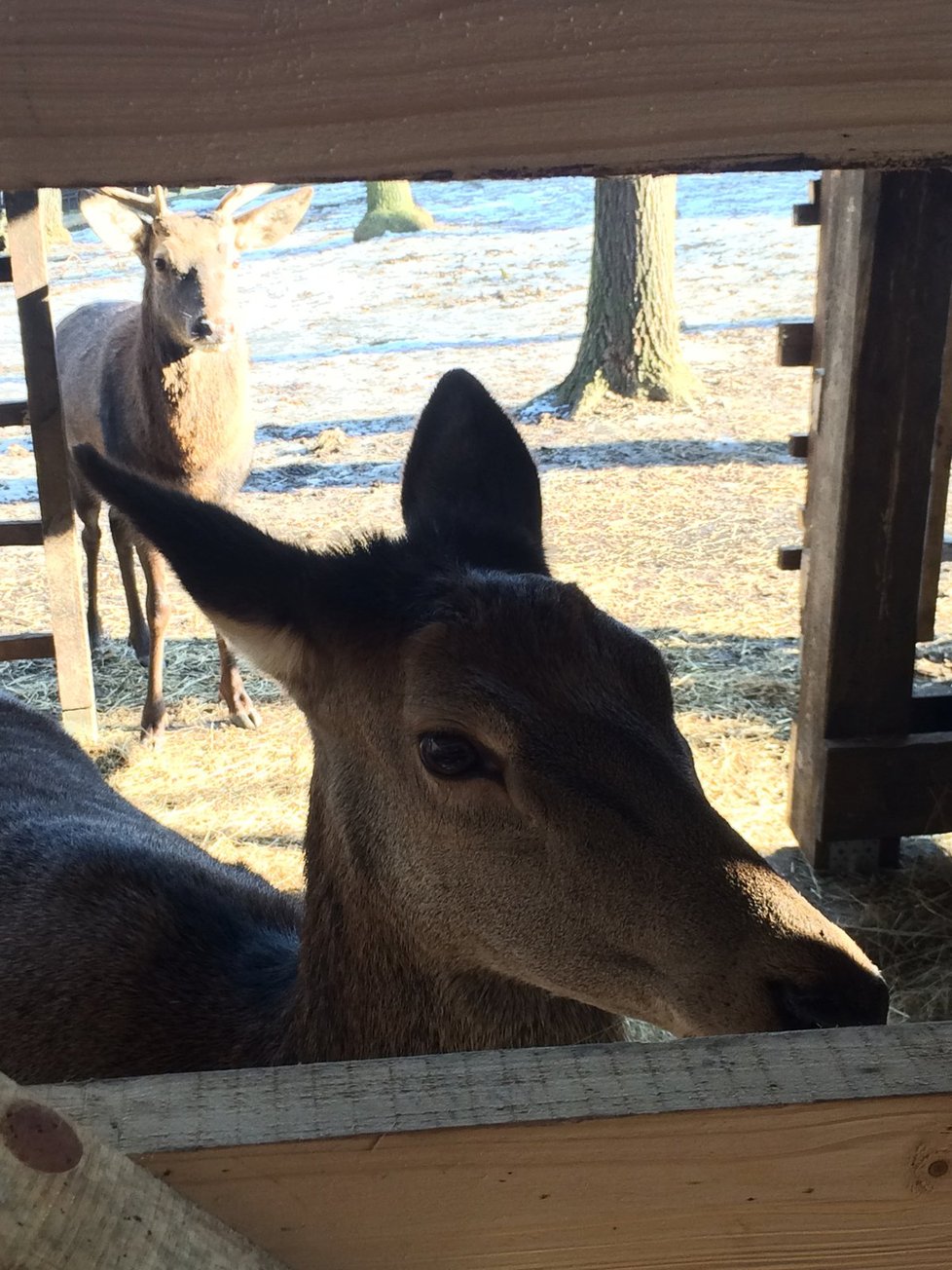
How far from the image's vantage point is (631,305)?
543 inches

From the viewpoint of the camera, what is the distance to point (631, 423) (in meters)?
13.3

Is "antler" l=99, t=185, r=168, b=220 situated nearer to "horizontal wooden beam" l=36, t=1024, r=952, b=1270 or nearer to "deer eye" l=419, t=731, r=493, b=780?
"deer eye" l=419, t=731, r=493, b=780

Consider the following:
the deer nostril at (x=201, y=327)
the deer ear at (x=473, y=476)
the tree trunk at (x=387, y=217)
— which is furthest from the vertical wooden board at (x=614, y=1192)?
the tree trunk at (x=387, y=217)

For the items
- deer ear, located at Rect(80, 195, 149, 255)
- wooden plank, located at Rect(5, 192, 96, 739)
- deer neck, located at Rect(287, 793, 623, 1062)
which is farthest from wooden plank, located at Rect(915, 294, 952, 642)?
deer ear, located at Rect(80, 195, 149, 255)

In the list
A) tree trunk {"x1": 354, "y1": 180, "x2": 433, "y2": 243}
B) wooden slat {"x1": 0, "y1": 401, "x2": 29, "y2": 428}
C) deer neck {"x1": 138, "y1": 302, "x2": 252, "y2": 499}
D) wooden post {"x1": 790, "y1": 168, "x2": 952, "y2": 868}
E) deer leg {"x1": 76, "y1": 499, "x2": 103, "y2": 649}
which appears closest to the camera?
wooden post {"x1": 790, "y1": 168, "x2": 952, "y2": 868}

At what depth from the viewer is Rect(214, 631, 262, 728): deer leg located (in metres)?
7.32

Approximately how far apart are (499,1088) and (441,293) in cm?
1991

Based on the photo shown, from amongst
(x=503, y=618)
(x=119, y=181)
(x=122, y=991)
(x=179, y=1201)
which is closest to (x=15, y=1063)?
(x=122, y=991)

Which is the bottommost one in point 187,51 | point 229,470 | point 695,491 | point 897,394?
point 695,491

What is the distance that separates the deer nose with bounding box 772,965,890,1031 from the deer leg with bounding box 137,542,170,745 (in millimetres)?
5913

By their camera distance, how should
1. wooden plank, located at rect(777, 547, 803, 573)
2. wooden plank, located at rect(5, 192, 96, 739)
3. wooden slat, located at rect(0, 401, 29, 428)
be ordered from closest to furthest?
wooden plank, located at rect(777, 547, 803, 573) → wooden plank, located at rect(5, 192, 96, 739) → wooden slat, located at rect(0, 401, 29, 428)

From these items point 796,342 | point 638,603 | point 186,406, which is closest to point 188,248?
point 186,406

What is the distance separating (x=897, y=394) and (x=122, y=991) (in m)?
3.34

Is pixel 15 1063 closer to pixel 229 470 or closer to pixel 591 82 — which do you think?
pixel 591 82
